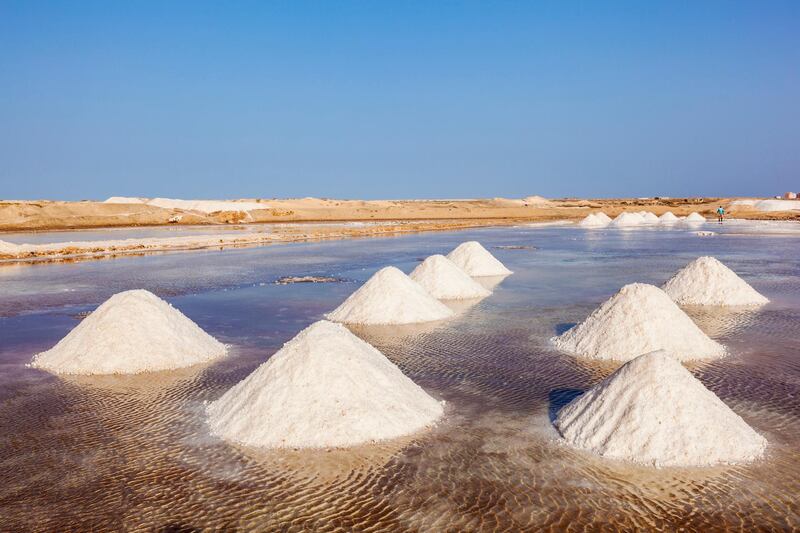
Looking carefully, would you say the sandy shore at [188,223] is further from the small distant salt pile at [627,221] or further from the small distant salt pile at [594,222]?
the small distant salt pile at [627,221]

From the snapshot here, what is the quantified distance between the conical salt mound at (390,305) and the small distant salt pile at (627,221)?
35.3 m

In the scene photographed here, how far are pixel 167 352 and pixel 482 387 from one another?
4.14 metres

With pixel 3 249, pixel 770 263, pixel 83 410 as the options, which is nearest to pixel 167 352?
pixel 83 410

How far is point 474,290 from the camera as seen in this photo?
527 inches

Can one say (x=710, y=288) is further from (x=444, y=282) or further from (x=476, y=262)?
(x=476, y=262)

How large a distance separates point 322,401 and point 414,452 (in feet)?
3.32

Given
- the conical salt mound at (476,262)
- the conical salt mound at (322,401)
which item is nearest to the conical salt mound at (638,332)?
the conical salt mound at (322,401)

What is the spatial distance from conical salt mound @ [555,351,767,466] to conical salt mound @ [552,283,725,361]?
2.66m

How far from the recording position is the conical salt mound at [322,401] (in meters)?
5.41

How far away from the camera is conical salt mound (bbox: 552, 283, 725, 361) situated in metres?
8.09

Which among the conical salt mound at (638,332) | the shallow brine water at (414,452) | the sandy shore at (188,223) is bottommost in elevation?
the shallow brine water at (414,452)

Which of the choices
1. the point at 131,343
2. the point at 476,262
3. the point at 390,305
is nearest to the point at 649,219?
the point at 476,262

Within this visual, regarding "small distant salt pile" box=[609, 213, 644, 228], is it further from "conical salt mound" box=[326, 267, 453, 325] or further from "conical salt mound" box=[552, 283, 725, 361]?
"conical salt mound" box=[552, 283, 725, 361]

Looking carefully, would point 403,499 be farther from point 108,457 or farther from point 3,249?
point 3,249
